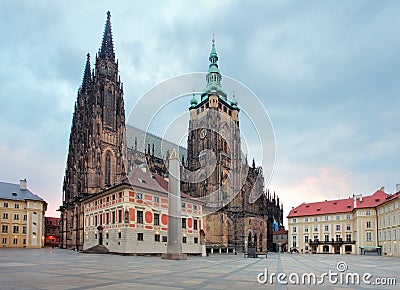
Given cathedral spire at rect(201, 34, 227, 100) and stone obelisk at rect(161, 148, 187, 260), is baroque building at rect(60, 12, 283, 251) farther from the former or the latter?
stone obelisk at rect(161, 148, 187, 260)

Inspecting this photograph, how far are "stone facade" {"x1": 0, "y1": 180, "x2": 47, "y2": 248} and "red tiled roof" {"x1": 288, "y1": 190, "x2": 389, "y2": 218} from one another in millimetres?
58684

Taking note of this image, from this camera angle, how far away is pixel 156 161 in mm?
80375

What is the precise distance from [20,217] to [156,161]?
30.4m

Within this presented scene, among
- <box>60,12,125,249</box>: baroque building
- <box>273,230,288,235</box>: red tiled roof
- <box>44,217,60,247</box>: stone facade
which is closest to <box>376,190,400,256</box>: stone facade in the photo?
<box>273,230,288,235</box>: red tiled roof

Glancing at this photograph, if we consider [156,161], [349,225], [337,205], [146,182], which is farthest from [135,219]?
[337,205]

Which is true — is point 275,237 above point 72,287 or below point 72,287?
below

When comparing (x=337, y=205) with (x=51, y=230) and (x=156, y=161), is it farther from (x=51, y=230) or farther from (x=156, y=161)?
(x=51, y=230)

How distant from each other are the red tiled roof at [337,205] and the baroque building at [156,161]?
945 cm

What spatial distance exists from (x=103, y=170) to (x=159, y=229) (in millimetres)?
29268

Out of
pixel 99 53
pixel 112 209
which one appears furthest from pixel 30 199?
pixel 112 209

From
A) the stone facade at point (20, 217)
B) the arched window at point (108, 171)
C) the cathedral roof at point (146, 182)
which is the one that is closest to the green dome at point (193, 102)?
the arched window at point (108, 171)

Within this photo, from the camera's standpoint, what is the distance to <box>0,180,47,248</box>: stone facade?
72.4m

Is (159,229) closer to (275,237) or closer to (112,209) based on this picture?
(112,209)

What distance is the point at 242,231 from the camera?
79.6 m
